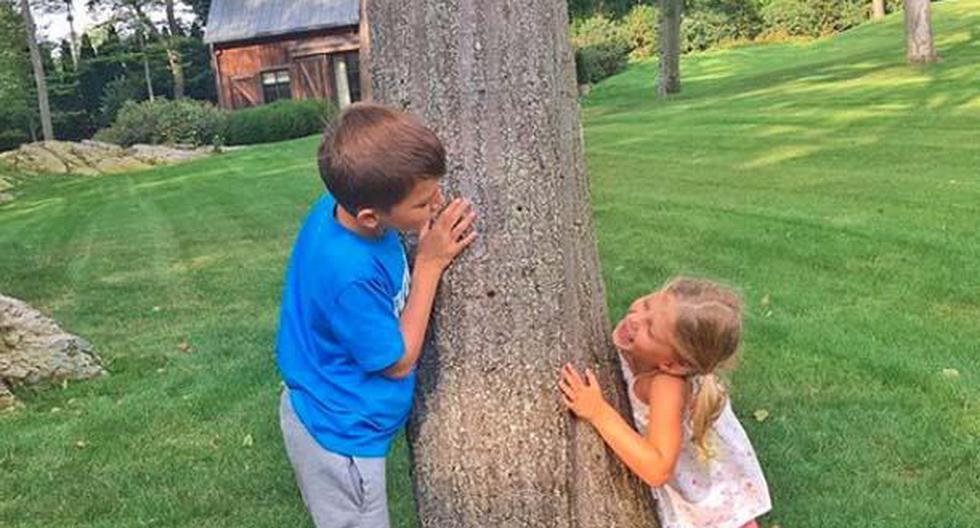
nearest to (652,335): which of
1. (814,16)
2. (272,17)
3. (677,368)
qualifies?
(677,368)

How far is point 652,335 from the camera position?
2600mm

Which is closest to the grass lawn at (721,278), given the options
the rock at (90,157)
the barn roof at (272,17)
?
the rock at (90,157)

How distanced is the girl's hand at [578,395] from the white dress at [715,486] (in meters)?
0.17

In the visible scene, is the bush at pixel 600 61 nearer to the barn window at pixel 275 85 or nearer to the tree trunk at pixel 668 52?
the tree trunk at pixel 668 52

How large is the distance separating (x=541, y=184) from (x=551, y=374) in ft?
1.59

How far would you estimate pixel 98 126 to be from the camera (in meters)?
40.7

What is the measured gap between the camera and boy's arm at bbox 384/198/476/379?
2566 mm

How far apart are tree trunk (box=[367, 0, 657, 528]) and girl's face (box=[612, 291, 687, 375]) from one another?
0.12 meters

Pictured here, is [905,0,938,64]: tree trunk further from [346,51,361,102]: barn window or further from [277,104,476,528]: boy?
[346,51,361,102]: barn window

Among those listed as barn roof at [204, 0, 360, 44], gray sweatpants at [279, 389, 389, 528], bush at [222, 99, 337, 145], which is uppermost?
barn roof at [204, 0, 360, 44]

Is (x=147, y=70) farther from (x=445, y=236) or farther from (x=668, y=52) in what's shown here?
(x=445, y=236)

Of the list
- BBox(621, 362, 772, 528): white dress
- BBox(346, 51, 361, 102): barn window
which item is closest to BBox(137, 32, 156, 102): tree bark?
BBox(346, 51, 361, 102): barn window

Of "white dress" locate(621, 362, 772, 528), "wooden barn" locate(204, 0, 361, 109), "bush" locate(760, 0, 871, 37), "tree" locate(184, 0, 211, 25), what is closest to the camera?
"white dress" locate(621, 362, 772, 528)

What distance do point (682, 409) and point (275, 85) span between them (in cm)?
3458
